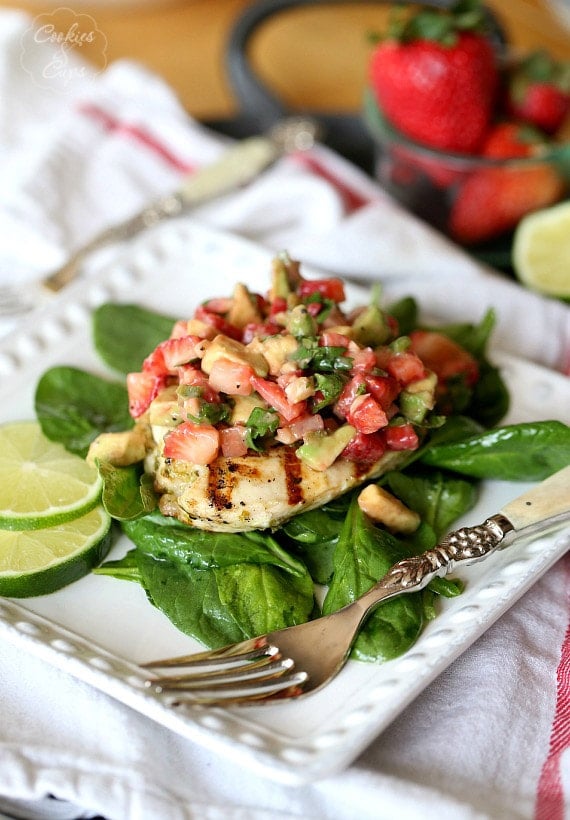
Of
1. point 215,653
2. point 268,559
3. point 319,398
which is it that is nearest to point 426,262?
point 319,398

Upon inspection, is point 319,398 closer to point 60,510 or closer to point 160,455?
point 160,455

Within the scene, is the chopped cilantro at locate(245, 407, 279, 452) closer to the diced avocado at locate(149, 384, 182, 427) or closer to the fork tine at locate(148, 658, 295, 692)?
the diced avocado at locate(149, 384, 182, 427)

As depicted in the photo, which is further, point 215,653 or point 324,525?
point 324,525

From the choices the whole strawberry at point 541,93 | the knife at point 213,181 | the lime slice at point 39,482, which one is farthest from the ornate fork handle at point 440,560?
the whole strawberry at point 541,93

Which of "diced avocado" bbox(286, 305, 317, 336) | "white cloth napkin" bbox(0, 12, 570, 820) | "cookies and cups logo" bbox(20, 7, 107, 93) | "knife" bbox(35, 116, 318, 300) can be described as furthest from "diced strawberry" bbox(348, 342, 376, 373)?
"cookies and cups logo" bbox(20, 7, 107, 93)

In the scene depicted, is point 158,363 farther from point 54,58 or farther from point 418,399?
point 54,58

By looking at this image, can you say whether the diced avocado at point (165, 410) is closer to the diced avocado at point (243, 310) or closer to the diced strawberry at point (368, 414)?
the diced avocado at point (243, 310)
